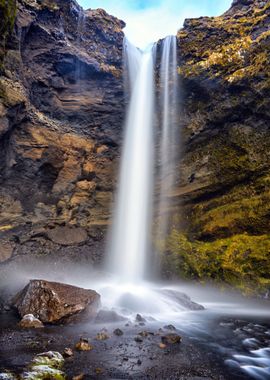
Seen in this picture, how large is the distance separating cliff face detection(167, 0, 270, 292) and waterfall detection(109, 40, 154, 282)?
226cm

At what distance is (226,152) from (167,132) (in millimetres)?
4645

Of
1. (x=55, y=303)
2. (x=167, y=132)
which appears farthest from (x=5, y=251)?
(x=167, y=132)

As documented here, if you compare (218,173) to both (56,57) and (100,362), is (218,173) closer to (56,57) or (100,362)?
(56,57)

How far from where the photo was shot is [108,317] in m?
11.5

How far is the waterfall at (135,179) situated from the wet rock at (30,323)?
10.8m

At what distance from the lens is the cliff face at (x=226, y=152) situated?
1872cm

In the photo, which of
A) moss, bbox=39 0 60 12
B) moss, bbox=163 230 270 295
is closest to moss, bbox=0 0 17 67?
moss, bbox=39 0 60 12

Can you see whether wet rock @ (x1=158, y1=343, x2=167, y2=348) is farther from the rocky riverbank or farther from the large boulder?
the rocky riverbank

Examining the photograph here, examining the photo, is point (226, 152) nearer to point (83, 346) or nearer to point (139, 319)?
point (139, 319)

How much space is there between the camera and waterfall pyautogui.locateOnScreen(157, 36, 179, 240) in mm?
22484

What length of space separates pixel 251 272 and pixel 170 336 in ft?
33.5

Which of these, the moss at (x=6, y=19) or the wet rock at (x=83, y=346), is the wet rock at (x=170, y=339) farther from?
the moss at (x=6, y=19)

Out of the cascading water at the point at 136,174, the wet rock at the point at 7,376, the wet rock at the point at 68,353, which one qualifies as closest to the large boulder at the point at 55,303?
the wet rock at the point at 68,353

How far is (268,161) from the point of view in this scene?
64.1 ft
